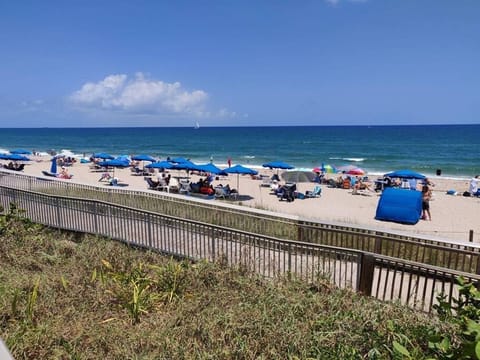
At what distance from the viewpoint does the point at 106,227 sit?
7.73m

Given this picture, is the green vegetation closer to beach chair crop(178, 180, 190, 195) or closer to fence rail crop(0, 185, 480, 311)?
fence rail crop(0, 185, 480, 311)

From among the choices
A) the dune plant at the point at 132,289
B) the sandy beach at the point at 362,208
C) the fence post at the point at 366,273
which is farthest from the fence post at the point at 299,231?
the sandy beach at the point at 362,208

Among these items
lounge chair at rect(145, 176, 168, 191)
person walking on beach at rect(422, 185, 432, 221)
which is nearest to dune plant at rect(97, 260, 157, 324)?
person walking on beach at rect(422, 185, 432, 221)

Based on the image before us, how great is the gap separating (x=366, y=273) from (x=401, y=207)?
11000mm

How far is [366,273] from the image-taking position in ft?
16.4

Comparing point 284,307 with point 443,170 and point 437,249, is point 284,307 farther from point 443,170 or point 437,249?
point 443,170

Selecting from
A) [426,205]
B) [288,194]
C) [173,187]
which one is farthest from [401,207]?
[173,187]

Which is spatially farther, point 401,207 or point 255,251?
point 401,207

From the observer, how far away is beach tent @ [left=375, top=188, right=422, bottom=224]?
582 inches

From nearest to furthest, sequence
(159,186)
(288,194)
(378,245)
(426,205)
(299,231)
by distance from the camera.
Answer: (378,245)
(299,231)
(426,205)
(288,194)
(159,186)

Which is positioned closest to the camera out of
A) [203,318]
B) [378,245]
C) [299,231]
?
[203,318]

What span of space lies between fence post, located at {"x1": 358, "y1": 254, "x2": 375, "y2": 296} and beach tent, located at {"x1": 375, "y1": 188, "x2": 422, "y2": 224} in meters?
10.9

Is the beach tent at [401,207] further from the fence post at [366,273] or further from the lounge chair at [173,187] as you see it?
the fence post at [366,273]

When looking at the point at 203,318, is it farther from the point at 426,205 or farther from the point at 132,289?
the point at 426,205
